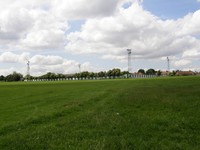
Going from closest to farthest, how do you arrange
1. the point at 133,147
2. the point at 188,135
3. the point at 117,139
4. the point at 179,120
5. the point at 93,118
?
the point at 133,147, the point at 117,139, the point at 188,135, the point at 179,120, the point at 93,118

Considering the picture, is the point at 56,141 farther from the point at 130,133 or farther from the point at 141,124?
the point at 141,124

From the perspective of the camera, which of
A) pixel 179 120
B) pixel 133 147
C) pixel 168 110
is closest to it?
pixel 133 147

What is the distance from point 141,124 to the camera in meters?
Result: 14.0

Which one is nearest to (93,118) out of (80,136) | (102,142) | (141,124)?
(141,124)

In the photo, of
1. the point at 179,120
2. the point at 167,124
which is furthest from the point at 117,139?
the point at 179,120

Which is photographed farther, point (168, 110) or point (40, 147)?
point (168, 110)

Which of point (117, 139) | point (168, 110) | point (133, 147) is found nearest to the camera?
point (133, 147)

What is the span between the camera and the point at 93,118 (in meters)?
15.8

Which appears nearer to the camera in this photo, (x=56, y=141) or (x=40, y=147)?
(x=40, y=147)

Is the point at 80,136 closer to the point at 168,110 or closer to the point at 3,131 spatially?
the point at 3,131

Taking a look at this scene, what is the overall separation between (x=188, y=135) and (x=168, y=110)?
21.3 feet

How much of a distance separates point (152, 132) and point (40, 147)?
4.34 m

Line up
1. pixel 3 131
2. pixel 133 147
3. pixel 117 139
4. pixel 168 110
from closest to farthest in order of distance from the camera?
1. pixel 133 147
2. pixel 117 139
3. pixel 3 131
4. pixel 168 110

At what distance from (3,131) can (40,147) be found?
3.70 m
